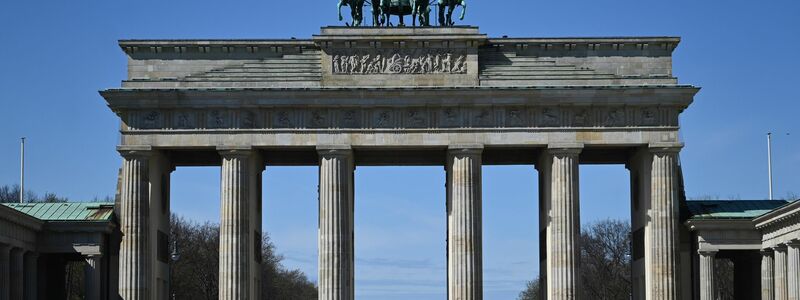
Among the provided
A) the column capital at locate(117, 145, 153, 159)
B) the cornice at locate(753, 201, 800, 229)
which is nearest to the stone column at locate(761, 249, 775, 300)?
the cornice at locate(753, 201, 800, 229)

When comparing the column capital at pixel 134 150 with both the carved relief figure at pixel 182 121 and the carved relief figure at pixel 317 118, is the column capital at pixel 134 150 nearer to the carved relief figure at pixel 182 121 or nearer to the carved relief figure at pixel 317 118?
the carved relief figure at pixel 182 121

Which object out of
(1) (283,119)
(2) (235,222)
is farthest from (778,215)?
(2) (235,222)

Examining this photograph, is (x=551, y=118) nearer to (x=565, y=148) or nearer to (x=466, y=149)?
(x=565, y=148)

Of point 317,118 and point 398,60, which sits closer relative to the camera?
→ point 317,118

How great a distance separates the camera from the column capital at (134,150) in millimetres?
80750

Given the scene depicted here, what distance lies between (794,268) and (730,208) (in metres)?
9.98

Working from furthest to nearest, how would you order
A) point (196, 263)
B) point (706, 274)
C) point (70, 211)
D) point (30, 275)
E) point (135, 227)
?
point (196, 263)
point (70, 211)
point (135, 227)
point (706, 274)
point (30, 275)

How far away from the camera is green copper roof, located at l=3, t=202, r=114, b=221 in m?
81.8

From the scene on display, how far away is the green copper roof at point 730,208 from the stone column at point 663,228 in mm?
1421

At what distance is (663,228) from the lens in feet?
264

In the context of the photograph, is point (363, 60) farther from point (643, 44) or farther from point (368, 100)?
point (643, 44)

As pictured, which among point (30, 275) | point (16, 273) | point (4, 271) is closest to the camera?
point (4, 271)

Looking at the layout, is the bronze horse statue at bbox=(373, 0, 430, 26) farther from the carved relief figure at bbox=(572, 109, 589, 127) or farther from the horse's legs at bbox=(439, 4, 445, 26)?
the carved relief figure at bbox=(572, 109, 589, 127)

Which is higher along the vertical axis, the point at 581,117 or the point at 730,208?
the point at 581,117
